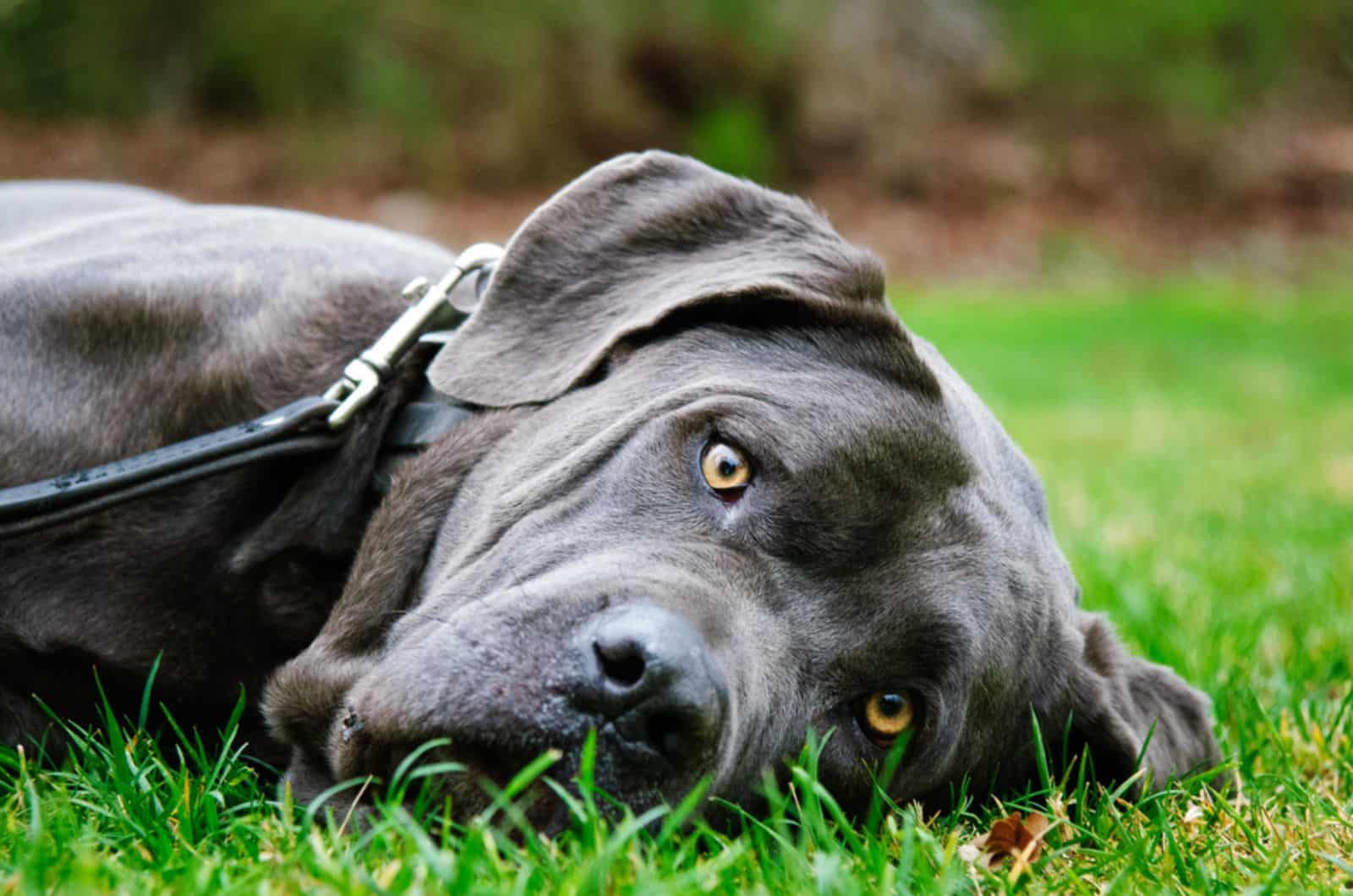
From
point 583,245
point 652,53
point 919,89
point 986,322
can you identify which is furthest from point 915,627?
point 919,89

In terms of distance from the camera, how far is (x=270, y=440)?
9.82ft

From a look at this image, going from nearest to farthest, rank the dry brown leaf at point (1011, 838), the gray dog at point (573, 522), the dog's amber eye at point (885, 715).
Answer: the gray dog at point (573, 522) < the dry brown leaf at point (1011, 838) < the dog's amber eye at point (885, 715)

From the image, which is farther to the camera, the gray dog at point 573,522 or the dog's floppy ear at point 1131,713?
the dog's floppy ear at point 1131,713

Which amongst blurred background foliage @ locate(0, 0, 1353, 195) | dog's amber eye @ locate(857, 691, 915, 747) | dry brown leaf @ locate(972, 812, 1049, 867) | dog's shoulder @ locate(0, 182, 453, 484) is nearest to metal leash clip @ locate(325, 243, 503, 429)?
dog's shoulder @ locate(0, 182, 453, 484)

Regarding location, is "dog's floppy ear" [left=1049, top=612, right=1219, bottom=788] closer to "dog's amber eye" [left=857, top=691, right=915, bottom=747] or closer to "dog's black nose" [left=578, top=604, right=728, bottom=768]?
"dog's amber eye" [left=857, top=691, right=915, bottom=747]

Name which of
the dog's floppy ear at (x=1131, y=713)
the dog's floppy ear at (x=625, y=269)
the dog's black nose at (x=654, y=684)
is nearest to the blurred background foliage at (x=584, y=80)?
the dog's floppy ear at (x=625, y=269)

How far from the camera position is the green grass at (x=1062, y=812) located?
2127 mm

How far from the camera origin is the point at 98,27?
20.0 metres

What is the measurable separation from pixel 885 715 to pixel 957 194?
1857 centimetres

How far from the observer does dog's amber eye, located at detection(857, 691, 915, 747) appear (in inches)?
110

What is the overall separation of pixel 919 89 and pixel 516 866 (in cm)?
2063

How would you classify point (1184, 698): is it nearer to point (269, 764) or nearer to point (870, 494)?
point (870, 494)

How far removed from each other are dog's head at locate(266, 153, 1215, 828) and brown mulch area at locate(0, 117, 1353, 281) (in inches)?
593

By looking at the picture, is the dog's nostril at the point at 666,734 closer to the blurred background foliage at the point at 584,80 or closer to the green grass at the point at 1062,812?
the green grass at the point at 1062,812
